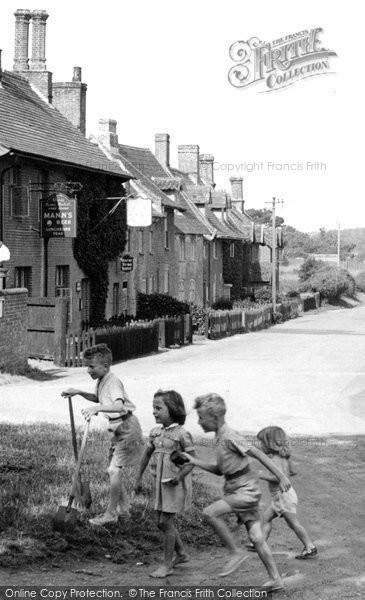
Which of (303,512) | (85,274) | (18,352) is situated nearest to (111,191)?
(85,274)

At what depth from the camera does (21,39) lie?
135ft

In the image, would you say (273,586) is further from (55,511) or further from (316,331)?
(316,331)

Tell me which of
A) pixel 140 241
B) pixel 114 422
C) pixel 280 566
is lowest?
pixel 280 566

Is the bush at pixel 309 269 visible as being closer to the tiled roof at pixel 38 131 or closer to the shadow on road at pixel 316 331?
the shadow on road at pixel 316 331

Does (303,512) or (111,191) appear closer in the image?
(303,512)

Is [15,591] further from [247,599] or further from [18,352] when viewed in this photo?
[18,352]

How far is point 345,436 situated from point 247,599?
9.95 metres

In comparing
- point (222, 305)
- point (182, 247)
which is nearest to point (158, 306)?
point (182, 247)

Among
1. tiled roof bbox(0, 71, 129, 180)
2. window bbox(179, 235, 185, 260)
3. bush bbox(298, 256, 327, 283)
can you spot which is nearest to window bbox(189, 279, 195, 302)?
window bbox(179, 235, 185, 260)

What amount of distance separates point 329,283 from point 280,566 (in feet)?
307

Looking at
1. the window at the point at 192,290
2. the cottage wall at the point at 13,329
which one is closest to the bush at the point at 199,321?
the window at the point at 192,290

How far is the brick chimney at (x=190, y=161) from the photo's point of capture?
78.8 meters

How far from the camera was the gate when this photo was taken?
1216 inches

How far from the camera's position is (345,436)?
17.6 m
